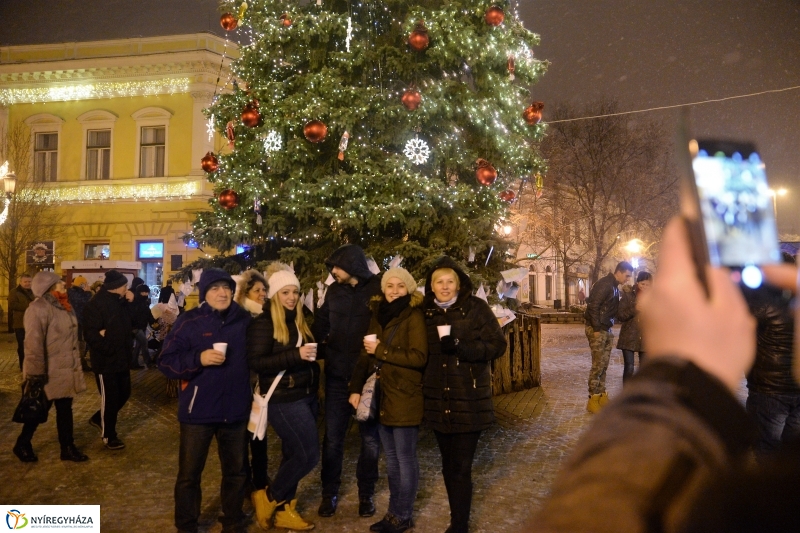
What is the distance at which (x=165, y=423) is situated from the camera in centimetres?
948

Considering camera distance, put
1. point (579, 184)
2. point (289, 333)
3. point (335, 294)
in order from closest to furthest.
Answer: point (289, 333) → point (335, 294) → point (579, 184)

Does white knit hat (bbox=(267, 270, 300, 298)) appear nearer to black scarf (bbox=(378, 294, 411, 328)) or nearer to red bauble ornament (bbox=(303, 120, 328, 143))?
black scarf (bbox=(378, 294, 411, 328))

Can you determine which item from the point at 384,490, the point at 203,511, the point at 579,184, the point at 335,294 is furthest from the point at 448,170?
the point at 579,184

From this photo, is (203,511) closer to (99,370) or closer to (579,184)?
(99,370)

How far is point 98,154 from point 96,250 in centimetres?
403

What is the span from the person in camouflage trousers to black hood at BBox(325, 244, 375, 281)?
14.8 ft

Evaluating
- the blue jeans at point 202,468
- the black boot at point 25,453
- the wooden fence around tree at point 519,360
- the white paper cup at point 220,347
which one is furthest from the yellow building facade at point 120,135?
the white paper cup at point 220,347

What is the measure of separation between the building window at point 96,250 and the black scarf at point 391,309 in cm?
2535

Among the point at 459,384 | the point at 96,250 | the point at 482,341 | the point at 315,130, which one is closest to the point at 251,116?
the point at 315,130

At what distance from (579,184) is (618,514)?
34.7 meters

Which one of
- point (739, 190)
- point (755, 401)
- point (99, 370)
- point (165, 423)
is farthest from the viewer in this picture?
point (165, 423)

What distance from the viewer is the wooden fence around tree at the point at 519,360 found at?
11.3 metres

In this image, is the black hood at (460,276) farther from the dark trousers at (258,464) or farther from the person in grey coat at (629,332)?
the person in grey coat at (629,332)

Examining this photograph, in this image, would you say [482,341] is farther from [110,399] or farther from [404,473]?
[110,399]
